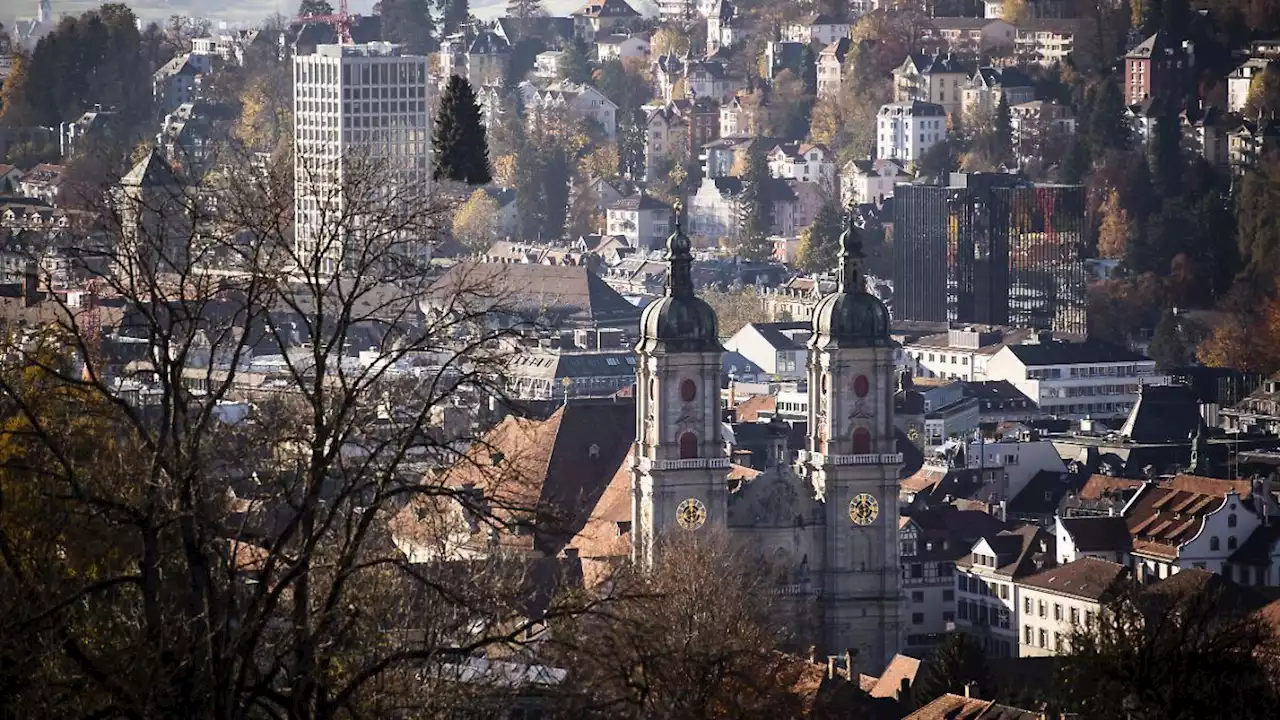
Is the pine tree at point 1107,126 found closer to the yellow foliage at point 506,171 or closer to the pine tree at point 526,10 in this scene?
the yellow foliage at point 506,171

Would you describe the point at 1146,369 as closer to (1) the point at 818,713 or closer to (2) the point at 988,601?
(2) the point at 988,601

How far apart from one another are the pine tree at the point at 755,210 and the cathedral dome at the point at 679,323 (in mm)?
71734

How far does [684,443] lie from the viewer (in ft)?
198

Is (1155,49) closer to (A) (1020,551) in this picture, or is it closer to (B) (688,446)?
(A) (1020,551)

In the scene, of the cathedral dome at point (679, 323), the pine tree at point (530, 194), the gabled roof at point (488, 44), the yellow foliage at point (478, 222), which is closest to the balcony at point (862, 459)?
the cathedral dome at point (679, 323)

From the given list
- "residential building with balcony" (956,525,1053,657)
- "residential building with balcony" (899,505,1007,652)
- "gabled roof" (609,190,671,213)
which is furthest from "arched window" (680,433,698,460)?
"gabled roof" (609,190,671,213)

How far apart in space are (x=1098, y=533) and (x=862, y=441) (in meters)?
9.75

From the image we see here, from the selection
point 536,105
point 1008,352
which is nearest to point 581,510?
point 1008,352

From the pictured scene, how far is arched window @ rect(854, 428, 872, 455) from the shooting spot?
200ft

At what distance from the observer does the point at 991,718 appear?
44625 millimetres

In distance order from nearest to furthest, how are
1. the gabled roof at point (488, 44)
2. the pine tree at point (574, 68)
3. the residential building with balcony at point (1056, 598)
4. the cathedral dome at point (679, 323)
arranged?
the cathedral dome at point (679, 323) → the residential building with balcony at point (1056, 598) → the pine tree at point (574, 68) → the gabled roof at point (488, 44)

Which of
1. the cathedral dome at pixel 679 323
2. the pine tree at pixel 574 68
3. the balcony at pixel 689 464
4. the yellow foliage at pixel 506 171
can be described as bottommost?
the yellow foliage at pixel 506 171

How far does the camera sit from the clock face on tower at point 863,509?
61.3m

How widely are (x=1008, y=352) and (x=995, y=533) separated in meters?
29.9
